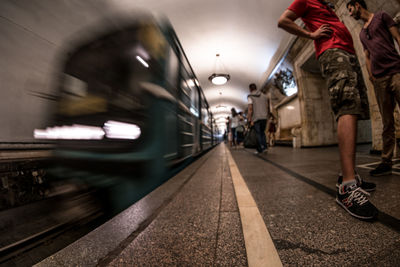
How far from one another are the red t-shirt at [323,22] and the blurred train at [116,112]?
162 cm

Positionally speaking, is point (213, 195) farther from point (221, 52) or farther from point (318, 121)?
point (221, 52)

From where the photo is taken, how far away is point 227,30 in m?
8.10

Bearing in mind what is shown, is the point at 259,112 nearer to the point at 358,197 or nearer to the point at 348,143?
the point at 348,143

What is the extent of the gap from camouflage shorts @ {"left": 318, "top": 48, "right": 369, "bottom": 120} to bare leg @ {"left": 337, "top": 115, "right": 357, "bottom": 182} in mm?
58

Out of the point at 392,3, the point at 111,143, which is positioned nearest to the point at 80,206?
the point at 111,143

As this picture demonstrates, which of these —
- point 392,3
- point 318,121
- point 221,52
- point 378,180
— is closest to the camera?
point 378,180

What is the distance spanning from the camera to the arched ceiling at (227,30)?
6.62 meters

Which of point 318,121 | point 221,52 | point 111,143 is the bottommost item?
point 111,143

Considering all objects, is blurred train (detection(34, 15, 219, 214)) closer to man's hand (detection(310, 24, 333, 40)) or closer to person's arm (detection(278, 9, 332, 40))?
person's arm (detection(278, 9, 332, 40))

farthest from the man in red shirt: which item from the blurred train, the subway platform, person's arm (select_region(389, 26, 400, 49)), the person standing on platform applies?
the person standing on platform

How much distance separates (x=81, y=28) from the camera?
5.14 ft

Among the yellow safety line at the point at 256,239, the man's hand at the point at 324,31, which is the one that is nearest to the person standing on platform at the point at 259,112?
the man's hand at the point at 324,31

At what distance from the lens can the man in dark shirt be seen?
5.54 feet

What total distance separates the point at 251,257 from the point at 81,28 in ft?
7.43
